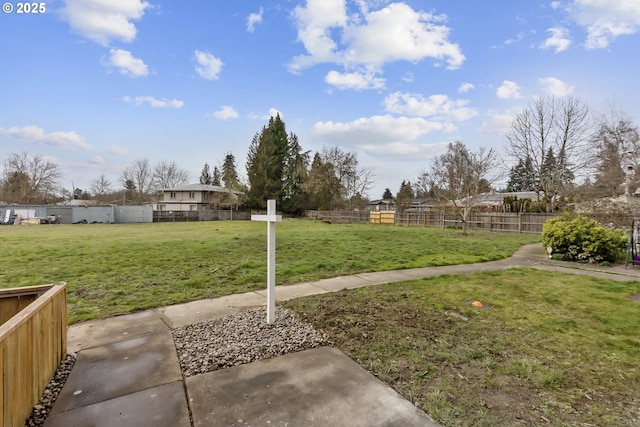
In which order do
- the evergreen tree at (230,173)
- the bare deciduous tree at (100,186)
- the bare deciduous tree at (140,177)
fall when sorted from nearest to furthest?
the evergreen tree at (230,173), the bare deciduous tree at (140,177), the bare deciduous tree at (100,186)

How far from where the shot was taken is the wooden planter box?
5.78 feet

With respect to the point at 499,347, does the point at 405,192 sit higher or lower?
higher

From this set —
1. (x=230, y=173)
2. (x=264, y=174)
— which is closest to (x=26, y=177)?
(x=230, y=173)

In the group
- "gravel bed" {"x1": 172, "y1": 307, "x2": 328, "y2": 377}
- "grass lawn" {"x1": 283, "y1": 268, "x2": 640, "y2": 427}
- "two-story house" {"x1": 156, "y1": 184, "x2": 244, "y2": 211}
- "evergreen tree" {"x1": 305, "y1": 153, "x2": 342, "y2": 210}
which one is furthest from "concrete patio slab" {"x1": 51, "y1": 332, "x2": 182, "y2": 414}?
"two-story house" {"x1": 156, "y1": 184, "x2": 244, "y2": 211}

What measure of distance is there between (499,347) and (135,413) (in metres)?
3.30

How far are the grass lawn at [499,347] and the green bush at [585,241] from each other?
346 centimetres

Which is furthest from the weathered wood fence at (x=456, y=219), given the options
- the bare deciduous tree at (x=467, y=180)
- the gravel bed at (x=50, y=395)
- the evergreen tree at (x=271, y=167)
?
the gravel bed at (x=50, y=395)

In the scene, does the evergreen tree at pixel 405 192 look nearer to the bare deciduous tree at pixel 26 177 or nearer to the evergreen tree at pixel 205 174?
the evergreen tree at pixel 205 174

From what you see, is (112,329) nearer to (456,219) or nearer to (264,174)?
(456,219)

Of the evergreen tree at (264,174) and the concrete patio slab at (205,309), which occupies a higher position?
the evergreen tree at (264,174)

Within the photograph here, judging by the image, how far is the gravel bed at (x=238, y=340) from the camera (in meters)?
2.90

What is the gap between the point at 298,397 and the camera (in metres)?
2.32

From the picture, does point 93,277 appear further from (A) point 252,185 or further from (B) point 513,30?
(A) point 252,185

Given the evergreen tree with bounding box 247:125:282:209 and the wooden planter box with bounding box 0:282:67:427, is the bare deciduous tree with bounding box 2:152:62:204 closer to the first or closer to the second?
the evergreen tree with bounding box 247:125:282:209
